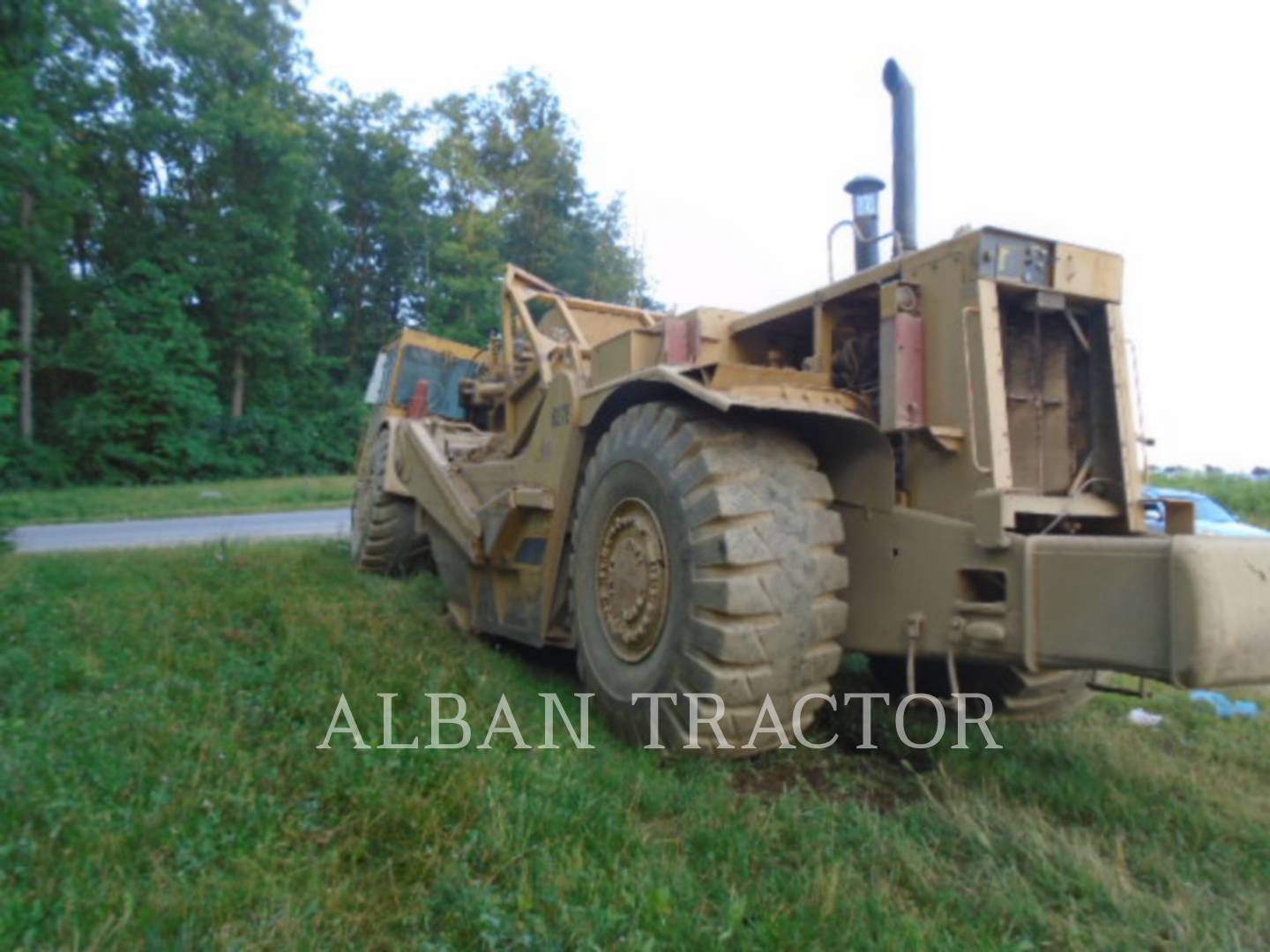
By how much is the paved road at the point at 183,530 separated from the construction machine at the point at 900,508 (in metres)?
8.79

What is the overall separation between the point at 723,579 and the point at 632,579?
694 mm

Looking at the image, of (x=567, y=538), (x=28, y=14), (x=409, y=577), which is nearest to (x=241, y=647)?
(x=567, y=538)

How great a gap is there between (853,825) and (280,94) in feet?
124

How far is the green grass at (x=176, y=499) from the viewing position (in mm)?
17438

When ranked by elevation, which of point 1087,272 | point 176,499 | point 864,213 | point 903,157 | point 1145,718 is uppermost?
point 903,157

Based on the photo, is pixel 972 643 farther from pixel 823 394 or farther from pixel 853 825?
pixel 823 394

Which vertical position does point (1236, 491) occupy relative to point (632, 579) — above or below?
above

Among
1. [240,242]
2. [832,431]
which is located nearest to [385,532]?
[832,431]

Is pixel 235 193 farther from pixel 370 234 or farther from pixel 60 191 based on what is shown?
pixel 60 191

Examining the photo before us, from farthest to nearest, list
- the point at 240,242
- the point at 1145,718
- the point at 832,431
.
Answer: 1. the point at 240,242
2. the point at 1145,718
3. the point at 832,431

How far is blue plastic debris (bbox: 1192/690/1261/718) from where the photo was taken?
15.4 feet

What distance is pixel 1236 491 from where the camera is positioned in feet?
61.1

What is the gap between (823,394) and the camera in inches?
146

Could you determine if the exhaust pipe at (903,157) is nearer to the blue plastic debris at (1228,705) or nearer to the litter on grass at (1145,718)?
the litter on grass at (1145,718)
